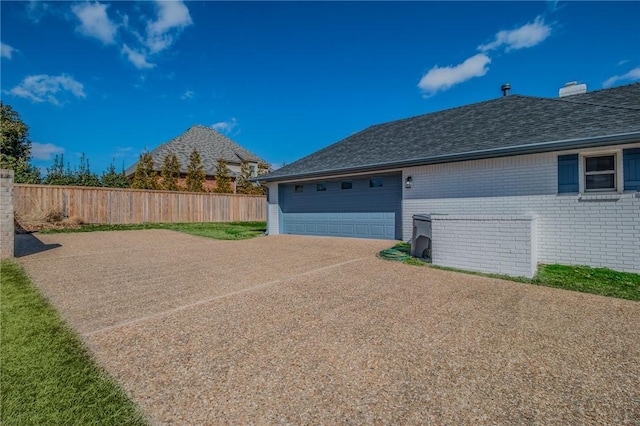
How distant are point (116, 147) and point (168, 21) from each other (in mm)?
15833

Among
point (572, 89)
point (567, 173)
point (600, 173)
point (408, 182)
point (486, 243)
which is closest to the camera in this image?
point (486, 243)

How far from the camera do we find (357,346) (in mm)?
2861

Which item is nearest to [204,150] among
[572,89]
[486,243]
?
[572,89]

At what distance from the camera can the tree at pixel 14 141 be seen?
18.8 meters

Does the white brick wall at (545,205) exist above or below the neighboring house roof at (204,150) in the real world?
below

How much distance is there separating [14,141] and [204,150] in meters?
12.6

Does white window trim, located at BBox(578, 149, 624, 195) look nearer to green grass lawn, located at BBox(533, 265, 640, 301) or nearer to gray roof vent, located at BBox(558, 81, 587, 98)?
green grass lawn, located at BBox(533, 265, 640, 301)

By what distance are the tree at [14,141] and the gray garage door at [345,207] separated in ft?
56.5

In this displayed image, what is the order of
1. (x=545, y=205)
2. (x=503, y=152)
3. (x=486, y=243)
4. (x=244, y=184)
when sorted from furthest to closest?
(x=244, y=184) < (x=503, y=152) < (x=545, y=205) < (x=486, y=243)

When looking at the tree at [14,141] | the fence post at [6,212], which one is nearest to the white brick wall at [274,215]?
the fence post at [6,212]

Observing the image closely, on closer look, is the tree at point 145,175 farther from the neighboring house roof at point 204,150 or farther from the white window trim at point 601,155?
the white window trim at point 601,155

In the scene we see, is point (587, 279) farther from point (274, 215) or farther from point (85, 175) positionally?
point (85, 175)

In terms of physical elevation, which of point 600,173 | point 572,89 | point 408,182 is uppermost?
point 572,89

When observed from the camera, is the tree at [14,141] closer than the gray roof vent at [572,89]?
No
